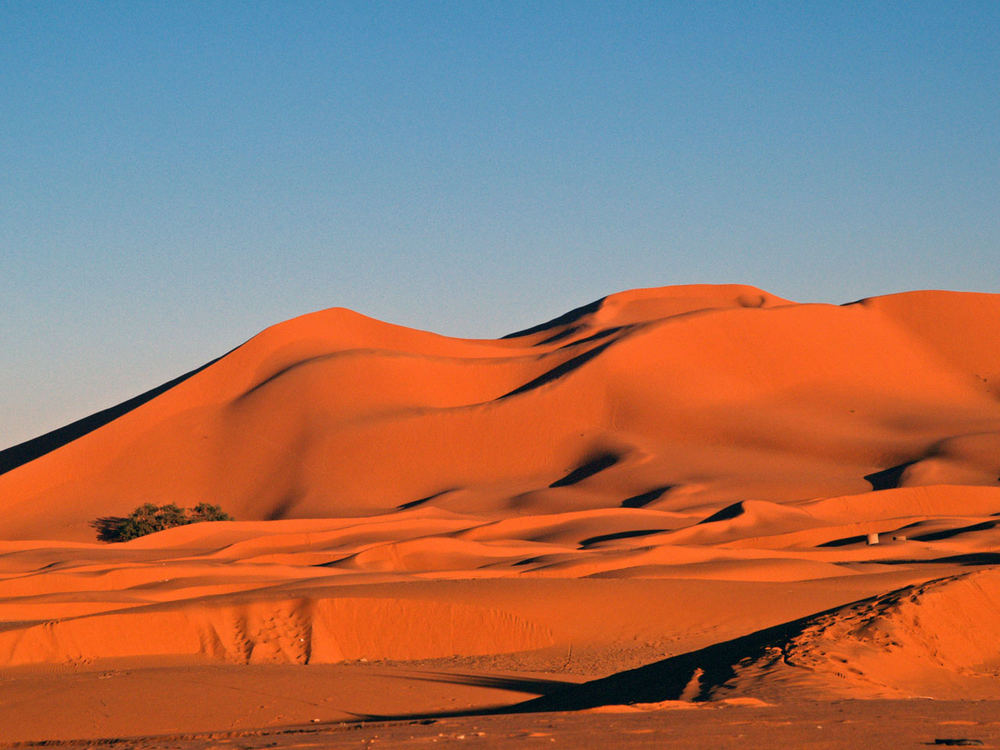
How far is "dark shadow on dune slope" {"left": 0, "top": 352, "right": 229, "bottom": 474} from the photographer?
65.6 m

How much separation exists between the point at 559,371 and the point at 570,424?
5645mm

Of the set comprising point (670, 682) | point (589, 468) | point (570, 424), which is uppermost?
point (570, 424)

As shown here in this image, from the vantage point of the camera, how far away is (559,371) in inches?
2271

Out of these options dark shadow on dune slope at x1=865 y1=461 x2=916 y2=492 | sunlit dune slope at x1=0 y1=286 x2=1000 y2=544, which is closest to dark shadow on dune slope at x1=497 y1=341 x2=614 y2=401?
sunlit dune slope at x1=0 y1=286 x2=1000 y2=544

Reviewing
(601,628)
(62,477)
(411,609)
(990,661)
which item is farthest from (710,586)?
(62,477)

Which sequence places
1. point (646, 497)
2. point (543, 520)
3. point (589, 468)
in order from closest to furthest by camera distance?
point (543, 520) → point (646, 497) → point (589, 468)

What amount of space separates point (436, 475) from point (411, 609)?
33.3 metres

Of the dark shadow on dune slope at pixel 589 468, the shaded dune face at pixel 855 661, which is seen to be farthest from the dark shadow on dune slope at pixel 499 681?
the dark shadow on dune slope at pixel 589 468

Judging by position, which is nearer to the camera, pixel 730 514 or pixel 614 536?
pixel 730 514

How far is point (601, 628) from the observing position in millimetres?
16062

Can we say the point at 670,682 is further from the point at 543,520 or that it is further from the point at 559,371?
the point at 559,371

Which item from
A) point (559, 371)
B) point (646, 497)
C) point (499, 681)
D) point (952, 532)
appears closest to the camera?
point (499, 681)

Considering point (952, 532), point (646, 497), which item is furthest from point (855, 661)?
point (646, 497)

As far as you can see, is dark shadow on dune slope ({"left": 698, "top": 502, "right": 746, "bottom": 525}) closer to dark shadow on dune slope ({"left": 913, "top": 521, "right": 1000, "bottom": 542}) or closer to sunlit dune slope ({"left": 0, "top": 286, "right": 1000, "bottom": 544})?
dark shadow on dune slope ({"left": 913, "top": 521, "right": 1000, "bottom": 542})
